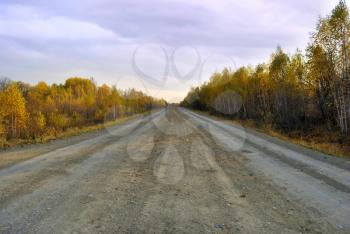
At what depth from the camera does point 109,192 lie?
22.4 feet

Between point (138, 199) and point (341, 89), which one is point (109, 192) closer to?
point (138, 199)

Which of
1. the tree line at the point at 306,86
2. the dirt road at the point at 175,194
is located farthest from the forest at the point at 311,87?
the dirt road at the point at 175,194

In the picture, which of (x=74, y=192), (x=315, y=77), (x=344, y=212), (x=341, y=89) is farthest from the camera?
(x=315, y=77)

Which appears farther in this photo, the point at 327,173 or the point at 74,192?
the point at 327,173

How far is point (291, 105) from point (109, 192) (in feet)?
135

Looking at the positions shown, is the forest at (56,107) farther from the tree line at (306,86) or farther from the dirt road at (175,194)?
the tree line at (306,86)

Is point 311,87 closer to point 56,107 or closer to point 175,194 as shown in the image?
point 175,194

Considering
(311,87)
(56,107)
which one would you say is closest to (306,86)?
(311,87)

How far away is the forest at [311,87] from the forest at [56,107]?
20.2 metres

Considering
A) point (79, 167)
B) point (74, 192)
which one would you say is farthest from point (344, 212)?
point (79, 167)

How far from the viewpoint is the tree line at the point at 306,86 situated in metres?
27.8

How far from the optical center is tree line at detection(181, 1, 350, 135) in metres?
27.8

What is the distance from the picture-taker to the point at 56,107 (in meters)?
99.5

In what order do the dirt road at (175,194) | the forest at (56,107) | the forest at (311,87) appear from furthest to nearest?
the forest at (56,107), the forest at (311,87), the dirt road at (175,194)
